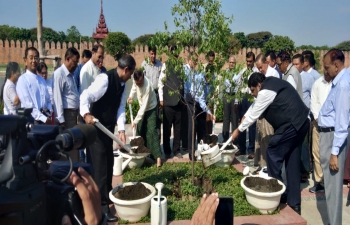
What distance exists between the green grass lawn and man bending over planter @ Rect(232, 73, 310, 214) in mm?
597

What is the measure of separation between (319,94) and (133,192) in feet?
10.3

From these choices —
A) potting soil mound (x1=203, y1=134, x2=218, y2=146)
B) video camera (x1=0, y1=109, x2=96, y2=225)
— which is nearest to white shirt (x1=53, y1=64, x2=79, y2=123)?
potting soil mound (x1=203, y1=134, x2=218, y2=146)

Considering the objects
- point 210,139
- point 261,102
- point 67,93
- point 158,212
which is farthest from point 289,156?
point 67,93

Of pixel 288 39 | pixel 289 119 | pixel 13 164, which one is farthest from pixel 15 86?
pixel 288 39

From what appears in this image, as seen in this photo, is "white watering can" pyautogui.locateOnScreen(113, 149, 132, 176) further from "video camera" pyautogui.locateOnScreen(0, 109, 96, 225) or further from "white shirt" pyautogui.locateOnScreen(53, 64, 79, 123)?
"video camera" pyautogui.locateOnScreen(0, 109, 96, 225)

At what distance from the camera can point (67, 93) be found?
484 cm

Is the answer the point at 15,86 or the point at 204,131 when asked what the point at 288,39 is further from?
the point at 15,86

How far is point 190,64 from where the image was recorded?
4.48 metres

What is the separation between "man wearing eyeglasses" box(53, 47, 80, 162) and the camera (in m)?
4.70

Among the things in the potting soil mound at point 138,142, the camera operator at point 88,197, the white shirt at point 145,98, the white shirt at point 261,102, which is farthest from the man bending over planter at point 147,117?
the camera operator at point 88,197

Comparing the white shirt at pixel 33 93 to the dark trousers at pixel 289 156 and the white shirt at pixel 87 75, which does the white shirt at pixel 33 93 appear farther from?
the dark trousers at pixel 289 156

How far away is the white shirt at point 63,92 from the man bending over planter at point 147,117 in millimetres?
1029

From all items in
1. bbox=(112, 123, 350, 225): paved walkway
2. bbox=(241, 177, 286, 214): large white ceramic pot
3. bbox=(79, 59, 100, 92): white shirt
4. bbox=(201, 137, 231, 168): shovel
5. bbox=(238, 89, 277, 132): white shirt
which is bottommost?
bbox=(112, 123, 350, 225): paved walkway

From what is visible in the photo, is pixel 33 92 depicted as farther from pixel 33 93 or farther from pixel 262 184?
pixel 262 184
